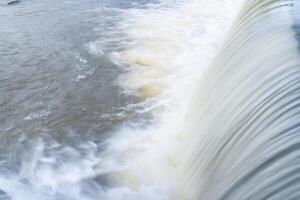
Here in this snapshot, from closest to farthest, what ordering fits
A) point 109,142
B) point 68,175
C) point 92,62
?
1. point 68,175
2. point 109,142
3. point 92,62

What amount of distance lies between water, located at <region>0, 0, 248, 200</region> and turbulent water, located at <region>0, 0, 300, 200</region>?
16 millimetres

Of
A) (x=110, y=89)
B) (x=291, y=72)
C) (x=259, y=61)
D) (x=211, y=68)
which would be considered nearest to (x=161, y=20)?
(x=110, y=89)

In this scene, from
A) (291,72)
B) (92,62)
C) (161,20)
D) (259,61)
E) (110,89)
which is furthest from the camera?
(161,20)

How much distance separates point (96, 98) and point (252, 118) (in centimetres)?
266

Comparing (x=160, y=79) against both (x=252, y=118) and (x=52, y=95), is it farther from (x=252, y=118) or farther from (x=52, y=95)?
(x=252, y=118)

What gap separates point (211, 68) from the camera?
4816mm

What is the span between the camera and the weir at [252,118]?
2484mm

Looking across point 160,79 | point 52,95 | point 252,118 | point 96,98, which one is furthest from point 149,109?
point 252,118

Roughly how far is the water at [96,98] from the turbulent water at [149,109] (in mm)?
16

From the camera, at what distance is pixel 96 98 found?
211 inches

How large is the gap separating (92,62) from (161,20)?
2.53 meters

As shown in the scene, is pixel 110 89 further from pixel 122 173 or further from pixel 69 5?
pixel 69 5

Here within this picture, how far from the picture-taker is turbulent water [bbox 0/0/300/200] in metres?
2.88

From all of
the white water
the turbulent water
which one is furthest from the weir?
the white water
